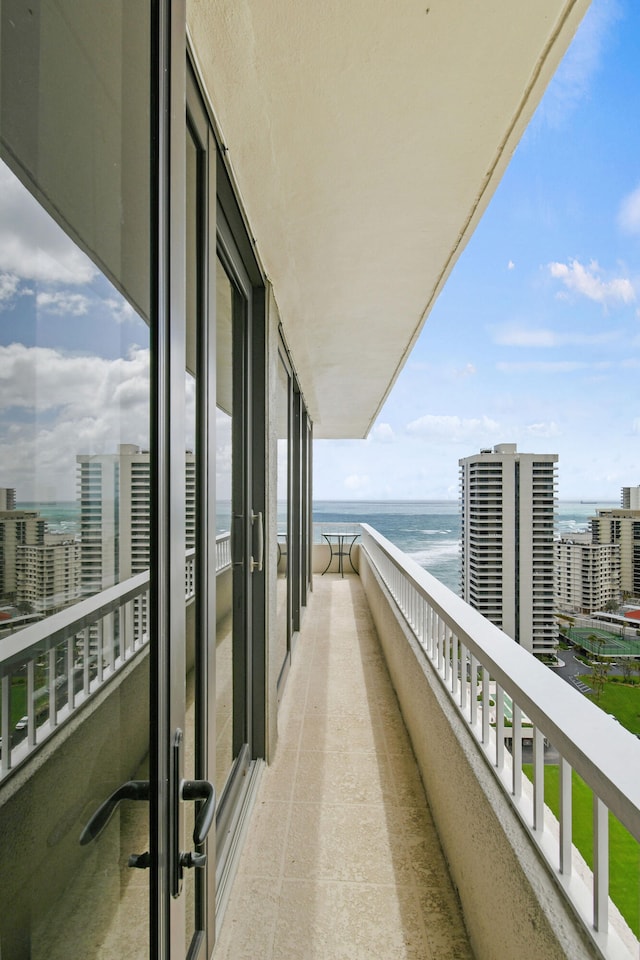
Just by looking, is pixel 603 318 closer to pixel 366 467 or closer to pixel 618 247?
pixel 618 247

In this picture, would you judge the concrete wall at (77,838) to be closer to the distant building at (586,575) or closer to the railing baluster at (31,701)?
the railing baluster at (31,701)

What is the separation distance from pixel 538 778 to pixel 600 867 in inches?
10.8

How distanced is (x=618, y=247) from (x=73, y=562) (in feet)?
80.3

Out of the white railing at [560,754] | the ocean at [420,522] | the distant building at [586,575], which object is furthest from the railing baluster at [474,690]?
the ocean at [420,522]

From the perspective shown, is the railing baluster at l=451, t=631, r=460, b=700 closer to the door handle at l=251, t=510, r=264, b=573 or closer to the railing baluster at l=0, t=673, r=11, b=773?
the door handle at l=251, t=510, r=264, b=573

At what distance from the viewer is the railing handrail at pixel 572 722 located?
0.82 meters

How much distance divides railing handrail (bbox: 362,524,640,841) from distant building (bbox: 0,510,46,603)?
0.90 m

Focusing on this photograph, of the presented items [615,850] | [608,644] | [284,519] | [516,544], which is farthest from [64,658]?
[516,544]

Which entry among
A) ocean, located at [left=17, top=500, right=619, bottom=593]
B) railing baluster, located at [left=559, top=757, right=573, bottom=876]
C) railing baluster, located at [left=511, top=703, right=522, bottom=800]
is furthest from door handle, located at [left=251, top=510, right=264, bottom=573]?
ocean, located at [left=17, top=500, right=619, bottom=593]

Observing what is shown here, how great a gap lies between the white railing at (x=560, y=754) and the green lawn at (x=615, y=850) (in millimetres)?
84

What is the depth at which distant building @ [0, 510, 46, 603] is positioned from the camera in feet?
1.28

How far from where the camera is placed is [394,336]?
323cm

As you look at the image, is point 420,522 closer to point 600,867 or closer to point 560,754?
point 560,754

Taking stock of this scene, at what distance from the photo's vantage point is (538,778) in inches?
46.6
